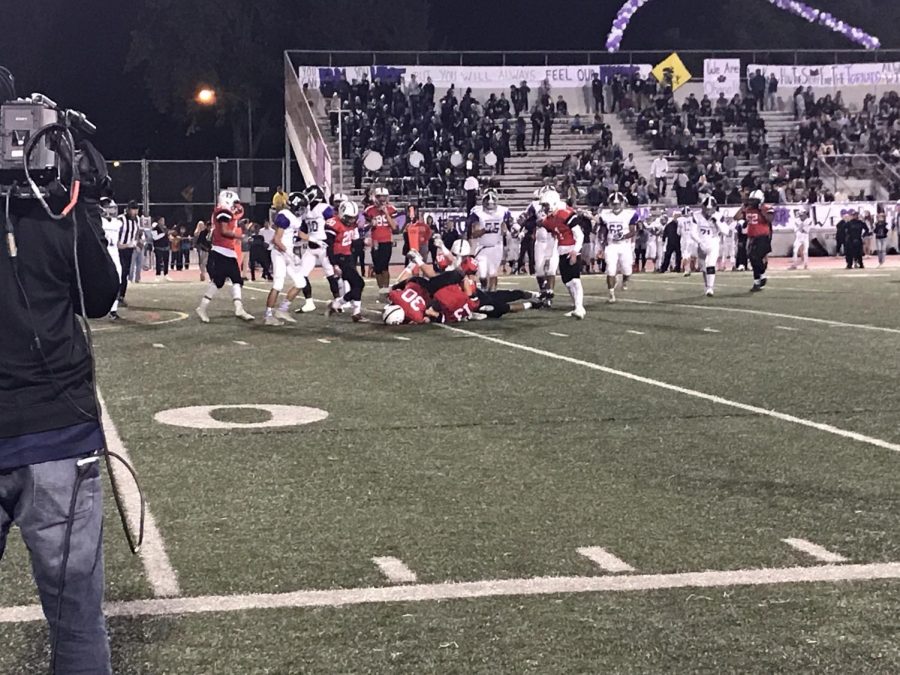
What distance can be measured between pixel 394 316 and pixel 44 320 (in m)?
11.9

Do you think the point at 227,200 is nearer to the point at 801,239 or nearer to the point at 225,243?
the point at 225,243

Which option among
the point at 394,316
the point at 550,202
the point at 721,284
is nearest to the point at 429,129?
the point at 721,284

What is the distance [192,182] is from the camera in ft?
118

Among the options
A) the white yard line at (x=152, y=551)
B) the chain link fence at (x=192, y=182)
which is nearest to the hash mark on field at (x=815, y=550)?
the white yard line at (x=152, y=551)

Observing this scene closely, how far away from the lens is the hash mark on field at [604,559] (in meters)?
4.84

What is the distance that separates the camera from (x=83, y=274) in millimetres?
3150

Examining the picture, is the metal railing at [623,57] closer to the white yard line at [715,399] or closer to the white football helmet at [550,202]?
the white football helmet at [550,202]

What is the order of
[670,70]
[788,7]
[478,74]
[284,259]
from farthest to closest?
[788,7] < [670,70] < [478,74] < [284,259]

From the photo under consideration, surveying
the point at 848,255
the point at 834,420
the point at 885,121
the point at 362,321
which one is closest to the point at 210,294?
the point at 362,321

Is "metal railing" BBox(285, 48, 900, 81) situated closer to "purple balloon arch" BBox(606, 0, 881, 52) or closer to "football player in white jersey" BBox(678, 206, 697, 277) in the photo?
"purple balloon arch" BBox(606, 0, 881, 52)

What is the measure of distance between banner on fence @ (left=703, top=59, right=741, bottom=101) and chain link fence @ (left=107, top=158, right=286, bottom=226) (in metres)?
14.6

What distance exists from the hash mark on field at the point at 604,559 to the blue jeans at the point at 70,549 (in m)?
2.30

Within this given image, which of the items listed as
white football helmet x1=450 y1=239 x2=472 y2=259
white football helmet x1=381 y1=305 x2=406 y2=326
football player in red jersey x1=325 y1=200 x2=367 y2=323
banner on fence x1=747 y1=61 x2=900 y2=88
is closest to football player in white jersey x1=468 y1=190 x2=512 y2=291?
white football helmet x1=450 y1=239 x2=472 y2=259

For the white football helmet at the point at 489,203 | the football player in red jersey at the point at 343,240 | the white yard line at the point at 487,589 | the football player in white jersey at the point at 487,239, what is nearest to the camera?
the white yard line at the point at 487,589
